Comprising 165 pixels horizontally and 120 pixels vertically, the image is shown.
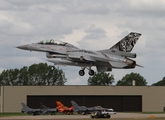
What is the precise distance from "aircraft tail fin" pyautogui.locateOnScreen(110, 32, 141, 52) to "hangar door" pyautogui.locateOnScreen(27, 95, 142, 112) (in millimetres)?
68901

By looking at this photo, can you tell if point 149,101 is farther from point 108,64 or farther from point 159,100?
point 108,64

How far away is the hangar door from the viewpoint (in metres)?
144

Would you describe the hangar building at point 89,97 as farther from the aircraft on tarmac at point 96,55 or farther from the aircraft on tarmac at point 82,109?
the aircraft on tarmac at point 96,55

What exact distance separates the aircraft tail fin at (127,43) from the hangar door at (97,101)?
68901 millimetres

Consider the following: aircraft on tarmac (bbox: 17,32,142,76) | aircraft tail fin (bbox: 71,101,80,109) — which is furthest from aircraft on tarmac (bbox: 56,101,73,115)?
aircraft on tarmac (bbox: 17,32,142,76)

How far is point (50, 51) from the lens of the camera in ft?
260

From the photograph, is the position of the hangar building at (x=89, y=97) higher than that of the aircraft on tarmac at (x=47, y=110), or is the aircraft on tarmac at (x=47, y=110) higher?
the hangar building at (x=89, y=97)

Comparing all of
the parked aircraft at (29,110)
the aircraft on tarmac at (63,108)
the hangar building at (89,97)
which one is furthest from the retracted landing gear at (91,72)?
the hangar building at (89,97)

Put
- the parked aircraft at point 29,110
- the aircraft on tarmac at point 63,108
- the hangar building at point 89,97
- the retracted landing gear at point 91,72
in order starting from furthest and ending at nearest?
the hangar building at point 89,97
the aircraft on tarmac at point 63,108
the parked aircraft at point 29,110
the retracted landing gear at point 91,72

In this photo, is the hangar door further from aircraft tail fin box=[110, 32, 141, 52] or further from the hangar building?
aircraft tail fin box=[110, 32, 141, 52]

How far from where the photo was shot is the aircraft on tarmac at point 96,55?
74938 mm

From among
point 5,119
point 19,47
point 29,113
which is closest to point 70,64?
point 19,47

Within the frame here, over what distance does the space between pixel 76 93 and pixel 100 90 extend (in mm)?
6561

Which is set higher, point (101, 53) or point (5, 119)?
point (101, 53)
